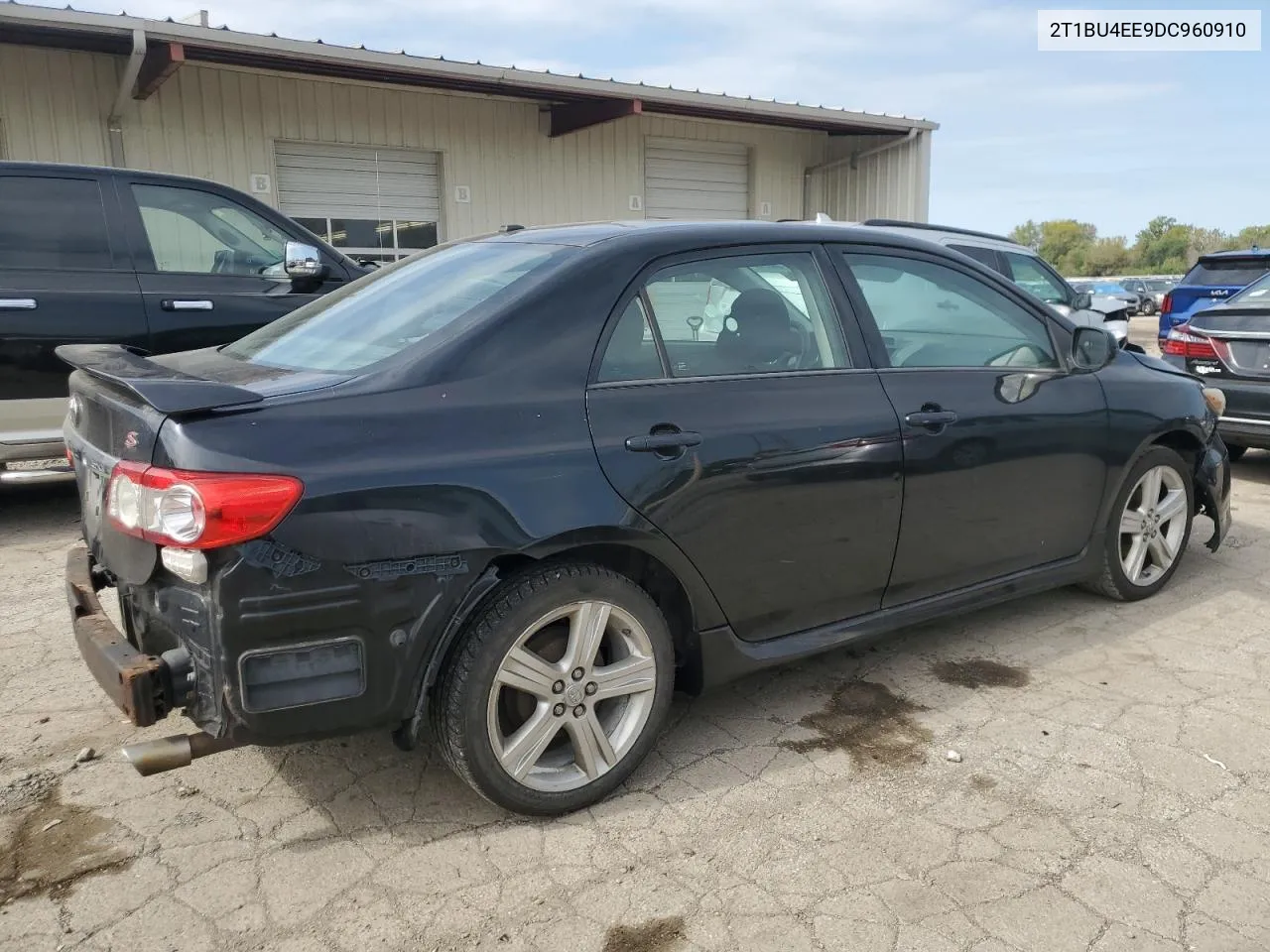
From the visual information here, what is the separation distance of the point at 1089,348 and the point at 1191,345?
146 inches

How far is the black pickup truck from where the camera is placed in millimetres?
5258

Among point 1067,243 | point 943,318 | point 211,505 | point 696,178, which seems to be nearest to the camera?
point 211,505

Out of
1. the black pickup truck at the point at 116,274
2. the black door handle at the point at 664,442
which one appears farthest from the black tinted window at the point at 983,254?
the black door handle at the point at 664,442

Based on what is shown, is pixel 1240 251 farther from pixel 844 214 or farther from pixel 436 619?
pixel 436 619

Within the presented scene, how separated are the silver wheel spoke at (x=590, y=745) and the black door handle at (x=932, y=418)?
145 centimetres

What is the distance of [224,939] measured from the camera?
2242 mm

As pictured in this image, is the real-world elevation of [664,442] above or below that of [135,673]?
above

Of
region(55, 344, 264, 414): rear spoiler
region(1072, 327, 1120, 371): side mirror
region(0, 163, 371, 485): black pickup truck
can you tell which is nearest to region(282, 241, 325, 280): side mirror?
region(0, 163, 371, 485): black pickup truck

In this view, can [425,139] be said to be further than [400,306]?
Yes

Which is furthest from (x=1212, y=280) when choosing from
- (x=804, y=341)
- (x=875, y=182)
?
(x=804, y=341)

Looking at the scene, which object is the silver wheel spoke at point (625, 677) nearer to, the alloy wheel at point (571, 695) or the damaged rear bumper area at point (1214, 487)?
the alloy wheel at point (571, 695)

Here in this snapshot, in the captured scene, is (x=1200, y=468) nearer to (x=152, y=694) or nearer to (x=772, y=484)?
(x=772, y=484)

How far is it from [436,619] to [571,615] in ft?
1.28

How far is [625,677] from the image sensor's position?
2781 mm
